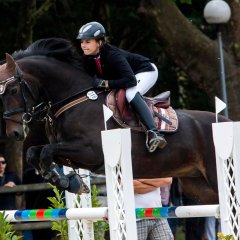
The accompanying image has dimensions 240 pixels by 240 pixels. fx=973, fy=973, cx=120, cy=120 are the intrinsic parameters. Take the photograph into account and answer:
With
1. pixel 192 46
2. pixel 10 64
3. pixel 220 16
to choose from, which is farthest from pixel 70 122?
pixel 192 46

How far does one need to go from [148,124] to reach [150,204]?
84 centimetres

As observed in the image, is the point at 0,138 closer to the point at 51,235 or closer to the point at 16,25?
the point at 16,25

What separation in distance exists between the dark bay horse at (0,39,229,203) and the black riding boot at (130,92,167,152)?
5.9 inches

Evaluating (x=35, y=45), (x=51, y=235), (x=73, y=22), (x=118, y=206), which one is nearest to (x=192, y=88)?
(x=73, y=22)

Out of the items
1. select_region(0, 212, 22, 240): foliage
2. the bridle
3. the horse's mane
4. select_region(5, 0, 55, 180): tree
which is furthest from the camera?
select_region(5, 0, 55, 180): tree

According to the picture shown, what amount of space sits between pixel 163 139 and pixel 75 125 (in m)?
0.82

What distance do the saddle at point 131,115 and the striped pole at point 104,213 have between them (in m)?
1.17

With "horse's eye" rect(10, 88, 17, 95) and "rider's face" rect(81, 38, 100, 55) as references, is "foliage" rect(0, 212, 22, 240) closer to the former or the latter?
"horse's eye" rect(10, 88, 17, 95)

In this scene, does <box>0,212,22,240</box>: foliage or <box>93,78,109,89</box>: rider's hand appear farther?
<box>93,78,109,89</box>: rider's hand

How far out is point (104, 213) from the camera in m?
7.84

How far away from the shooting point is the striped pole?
7359 millimetres

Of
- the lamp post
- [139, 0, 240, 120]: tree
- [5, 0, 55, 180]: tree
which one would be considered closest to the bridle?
the lamp post

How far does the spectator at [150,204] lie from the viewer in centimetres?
901

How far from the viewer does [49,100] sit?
9.16 metres
